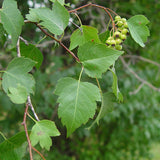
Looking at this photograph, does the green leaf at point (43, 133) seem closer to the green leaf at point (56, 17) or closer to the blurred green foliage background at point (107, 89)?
the green leaf at point (56, 17)

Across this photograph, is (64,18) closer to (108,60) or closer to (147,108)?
(108,60)

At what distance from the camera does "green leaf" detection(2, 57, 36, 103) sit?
0.50 metres

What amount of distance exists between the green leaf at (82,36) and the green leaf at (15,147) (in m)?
0.26

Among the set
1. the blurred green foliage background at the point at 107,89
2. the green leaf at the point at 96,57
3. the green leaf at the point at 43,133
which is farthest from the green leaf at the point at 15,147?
the blurred green foliage background at the point at 107,89

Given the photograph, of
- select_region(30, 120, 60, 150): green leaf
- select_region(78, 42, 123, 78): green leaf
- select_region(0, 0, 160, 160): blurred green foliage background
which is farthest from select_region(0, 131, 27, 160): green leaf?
select_region(0, 0, 160, 160): blurred green foliage background

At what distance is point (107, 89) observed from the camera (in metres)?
2.07

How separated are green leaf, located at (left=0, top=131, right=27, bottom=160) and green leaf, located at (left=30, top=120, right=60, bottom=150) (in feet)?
0.21

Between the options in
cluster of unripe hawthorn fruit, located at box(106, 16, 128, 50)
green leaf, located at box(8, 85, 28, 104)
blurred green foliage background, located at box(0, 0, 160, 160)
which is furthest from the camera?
blurred green foliage background, located at box(0, 0, 160, 160)

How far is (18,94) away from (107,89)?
1631 millimetres

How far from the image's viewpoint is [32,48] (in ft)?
2.45

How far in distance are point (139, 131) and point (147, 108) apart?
16.9 inches

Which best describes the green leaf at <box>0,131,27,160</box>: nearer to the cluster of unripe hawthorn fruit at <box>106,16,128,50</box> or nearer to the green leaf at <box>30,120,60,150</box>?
the green leaf at <box>30,120,60,150</box>

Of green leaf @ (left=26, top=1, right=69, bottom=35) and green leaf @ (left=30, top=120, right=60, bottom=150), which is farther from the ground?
green leaf @ (left=26, top=1, right=69, bottom=35)

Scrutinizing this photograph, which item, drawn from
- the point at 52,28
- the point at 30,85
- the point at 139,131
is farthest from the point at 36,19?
the point at 139,131
